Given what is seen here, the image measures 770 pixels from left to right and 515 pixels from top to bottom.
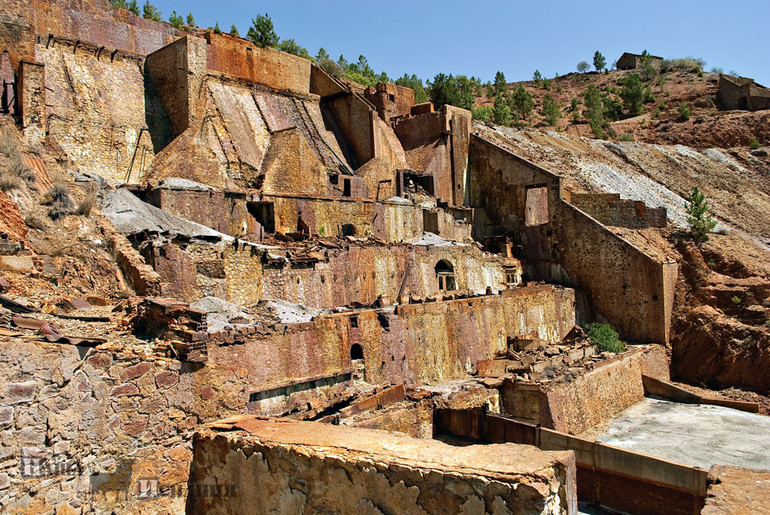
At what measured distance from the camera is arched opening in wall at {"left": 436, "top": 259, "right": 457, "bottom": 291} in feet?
70.6

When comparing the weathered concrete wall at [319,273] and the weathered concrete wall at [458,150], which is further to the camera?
the weathered concrete wall at [458,150]

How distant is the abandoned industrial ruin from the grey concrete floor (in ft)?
2.49

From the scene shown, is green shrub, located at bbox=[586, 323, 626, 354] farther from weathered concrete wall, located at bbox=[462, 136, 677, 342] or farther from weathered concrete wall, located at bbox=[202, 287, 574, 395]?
weathered concrete wall, located at bbox=[462, 136, 677, 342]

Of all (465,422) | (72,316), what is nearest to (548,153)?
(465,422)

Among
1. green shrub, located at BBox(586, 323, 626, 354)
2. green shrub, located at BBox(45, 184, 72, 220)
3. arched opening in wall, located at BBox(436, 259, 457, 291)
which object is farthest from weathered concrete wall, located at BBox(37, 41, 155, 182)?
green shrub, located at BBox(586, 323, 626, 354)

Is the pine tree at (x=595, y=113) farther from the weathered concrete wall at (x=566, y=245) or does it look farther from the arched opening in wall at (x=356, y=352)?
the arched opening in wall at (x=356, y=352)

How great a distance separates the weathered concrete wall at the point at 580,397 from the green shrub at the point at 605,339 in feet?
3.43

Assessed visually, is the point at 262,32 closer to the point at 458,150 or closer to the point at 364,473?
the point at 458,150

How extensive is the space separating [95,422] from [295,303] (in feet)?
34.5

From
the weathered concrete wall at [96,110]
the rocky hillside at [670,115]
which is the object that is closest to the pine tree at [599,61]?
the rocky hillside at [670,115]

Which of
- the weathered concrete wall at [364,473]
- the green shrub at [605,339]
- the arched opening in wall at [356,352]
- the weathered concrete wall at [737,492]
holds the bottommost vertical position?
the green shrub at [605,339]

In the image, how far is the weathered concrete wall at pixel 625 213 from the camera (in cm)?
2833

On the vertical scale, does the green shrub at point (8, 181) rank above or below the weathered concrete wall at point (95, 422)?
above

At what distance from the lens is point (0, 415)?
432 cm
